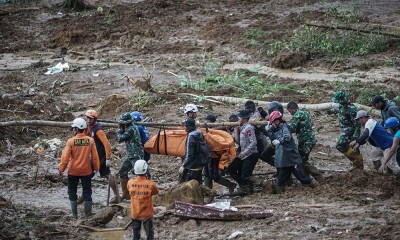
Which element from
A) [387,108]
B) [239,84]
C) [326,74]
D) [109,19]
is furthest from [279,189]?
[109,19]

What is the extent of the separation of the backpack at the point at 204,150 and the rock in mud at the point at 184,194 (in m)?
0.44

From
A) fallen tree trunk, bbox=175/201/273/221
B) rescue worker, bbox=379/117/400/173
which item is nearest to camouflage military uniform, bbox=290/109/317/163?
rescue worker, bbox=379/117/400/173

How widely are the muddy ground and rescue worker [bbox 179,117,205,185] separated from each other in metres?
0.86

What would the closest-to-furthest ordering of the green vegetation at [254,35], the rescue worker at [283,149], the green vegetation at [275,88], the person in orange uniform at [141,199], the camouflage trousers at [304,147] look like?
1. the person in orange uniform at [141,199]
2. the rescue worker at [283,149]
3. the camouflage trousers at [304,147]
4. the green vegetation at [275,88]
5. the green vegetation at [254,35]

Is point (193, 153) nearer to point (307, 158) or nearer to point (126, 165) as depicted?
point (126, 165)

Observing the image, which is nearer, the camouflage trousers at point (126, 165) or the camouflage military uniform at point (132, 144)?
the camouflage military uniform at point (132, 144)

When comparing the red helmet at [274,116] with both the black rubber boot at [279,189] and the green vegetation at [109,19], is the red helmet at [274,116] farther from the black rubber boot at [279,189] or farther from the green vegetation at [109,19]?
the green vegetation at [109,19]

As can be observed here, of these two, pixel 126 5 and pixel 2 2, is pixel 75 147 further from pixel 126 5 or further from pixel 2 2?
pixel 2 2

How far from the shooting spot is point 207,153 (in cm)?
1293

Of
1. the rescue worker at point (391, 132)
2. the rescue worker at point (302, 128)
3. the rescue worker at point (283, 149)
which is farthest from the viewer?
the rescue worker at point (302, 128)

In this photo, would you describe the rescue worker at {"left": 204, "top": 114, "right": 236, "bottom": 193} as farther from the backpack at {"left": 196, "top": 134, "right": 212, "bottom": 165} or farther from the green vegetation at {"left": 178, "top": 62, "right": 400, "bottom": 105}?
the green vegetation at {"left": 178, "top": 62, "right": 400, "bottom": 105}

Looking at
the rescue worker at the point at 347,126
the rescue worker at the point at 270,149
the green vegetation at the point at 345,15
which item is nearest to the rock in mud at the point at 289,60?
the green vegetation at the point at 345,15

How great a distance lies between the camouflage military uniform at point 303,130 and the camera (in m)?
13.4

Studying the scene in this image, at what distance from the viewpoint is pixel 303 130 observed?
1350 centimetres
